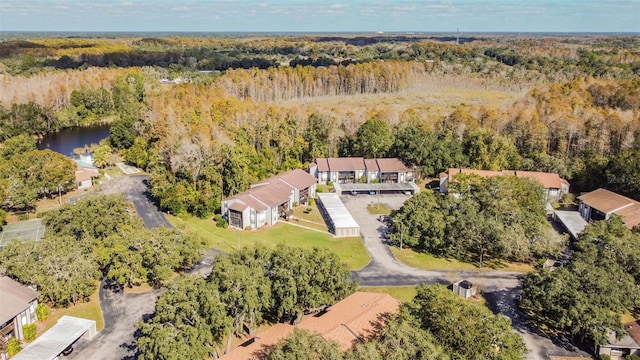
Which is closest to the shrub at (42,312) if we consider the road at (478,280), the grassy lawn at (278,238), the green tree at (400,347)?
the grassy lawn at (278,238)

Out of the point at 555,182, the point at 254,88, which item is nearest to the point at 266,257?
the point at 555,182

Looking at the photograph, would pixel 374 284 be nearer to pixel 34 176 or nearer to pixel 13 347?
pixel 13 347

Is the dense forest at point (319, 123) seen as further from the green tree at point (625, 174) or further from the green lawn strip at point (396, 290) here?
the green lawn strip at point (396, 290)

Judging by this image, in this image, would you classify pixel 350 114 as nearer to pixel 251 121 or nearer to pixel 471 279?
pixel 251 121

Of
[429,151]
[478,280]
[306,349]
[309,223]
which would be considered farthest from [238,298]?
[429,151]

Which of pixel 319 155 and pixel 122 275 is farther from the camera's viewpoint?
pixel 319 155

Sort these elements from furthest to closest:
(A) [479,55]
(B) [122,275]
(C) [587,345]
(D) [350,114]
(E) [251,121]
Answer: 1. (A) [479,55]
2. (D) [350,114]
3. (E) [251,121]
4. (B) [122,275]
5. (C) [587,345]
